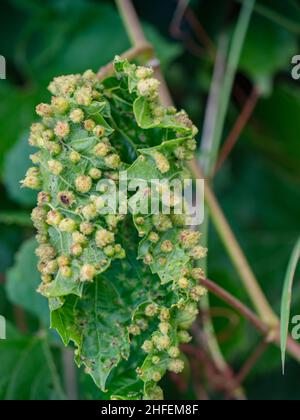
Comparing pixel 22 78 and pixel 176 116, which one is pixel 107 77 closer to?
pixel 176 116

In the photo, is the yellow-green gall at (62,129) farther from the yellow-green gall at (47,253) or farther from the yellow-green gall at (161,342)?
the yellow-green gall at (161,342)

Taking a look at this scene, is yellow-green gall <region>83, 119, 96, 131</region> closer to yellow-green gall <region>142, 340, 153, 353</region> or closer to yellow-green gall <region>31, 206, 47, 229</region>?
yellow-green gall <region>31, 206, 47, 229</region>

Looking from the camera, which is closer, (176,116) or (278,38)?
(176,116)

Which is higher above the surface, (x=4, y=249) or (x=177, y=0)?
(x=177, y=0)

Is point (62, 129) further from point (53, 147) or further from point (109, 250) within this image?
point (109, 250)

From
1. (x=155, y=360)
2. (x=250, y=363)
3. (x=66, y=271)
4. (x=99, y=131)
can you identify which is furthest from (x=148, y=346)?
(x=250, y=363)
